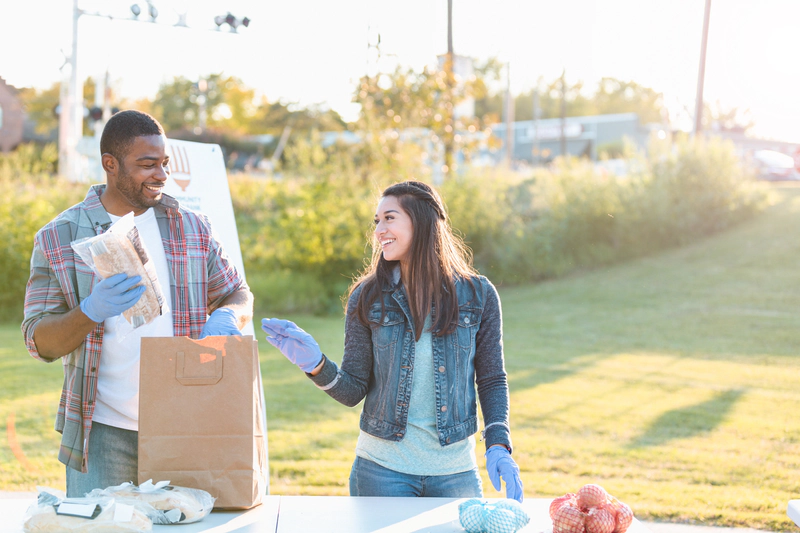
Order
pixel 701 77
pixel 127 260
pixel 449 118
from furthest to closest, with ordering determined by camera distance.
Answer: pixel 701 77 < pixel 449 118 < pixel 127 260

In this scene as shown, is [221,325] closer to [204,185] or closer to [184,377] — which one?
[184,377]

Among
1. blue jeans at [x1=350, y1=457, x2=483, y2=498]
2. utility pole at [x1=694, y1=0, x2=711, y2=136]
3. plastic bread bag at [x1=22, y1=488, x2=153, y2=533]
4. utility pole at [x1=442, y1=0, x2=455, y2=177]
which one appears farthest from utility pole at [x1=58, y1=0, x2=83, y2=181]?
utility pole at [x1=694, y1=0, x2=711, y2=136]

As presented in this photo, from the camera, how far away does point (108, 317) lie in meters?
2.17

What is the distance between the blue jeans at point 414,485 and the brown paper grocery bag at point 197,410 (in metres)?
0.51

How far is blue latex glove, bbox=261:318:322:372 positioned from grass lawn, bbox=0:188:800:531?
2715mm

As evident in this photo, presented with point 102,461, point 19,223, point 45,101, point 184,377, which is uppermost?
point 45,101

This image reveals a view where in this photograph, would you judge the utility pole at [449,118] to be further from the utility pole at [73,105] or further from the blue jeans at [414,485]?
the blue jeans at [414,485]

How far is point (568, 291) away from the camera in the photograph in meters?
13.9

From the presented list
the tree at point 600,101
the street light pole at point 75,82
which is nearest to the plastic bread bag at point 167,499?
the street light pole at point 75,82

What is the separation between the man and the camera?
7.36 feet

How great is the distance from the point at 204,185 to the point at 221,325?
6.25ft

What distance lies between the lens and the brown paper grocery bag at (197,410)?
2002 millimetres

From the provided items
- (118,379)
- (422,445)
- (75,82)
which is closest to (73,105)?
(75,82)

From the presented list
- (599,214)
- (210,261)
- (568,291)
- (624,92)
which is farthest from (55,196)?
(624,92)
